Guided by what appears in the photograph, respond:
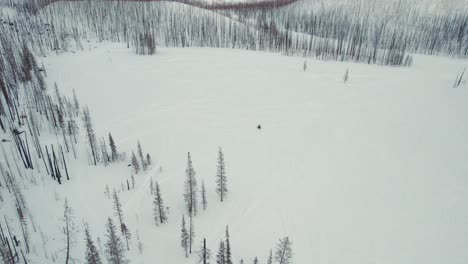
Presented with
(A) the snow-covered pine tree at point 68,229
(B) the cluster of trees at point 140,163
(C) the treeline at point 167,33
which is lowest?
(A) the snow-covered pine tree at point 68,229

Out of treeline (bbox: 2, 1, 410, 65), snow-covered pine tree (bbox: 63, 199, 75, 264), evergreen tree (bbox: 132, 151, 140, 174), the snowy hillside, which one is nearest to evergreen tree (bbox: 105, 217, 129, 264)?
the snowy hillside

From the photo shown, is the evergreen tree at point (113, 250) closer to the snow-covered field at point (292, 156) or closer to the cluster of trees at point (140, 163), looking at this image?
the snow-covered field at point (292, 156)

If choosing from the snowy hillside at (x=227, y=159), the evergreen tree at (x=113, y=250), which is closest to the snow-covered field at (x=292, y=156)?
the snowy hillside at (x=227, y=159)

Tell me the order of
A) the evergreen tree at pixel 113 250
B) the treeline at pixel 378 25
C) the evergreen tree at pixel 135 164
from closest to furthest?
1. the evergreen tree at pixel 113 250
2. the evergreen tree at pixel 135 164
3. the treeline at pixel 378 25

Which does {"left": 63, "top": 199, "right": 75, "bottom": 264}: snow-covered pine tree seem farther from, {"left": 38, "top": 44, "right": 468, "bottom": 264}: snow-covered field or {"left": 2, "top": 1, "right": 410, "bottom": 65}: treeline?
{"left": 2, "top": 1, "right": 410, "bottom": 65}: treeline

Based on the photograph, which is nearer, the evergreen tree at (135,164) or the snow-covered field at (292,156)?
the snow-covered field at (292,156)

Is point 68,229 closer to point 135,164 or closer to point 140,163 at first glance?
point 135,164

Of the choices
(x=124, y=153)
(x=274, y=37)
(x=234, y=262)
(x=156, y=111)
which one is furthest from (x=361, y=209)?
(x=274, y=37)

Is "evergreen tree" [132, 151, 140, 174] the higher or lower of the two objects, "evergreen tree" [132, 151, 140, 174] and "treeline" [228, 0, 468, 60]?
the lower

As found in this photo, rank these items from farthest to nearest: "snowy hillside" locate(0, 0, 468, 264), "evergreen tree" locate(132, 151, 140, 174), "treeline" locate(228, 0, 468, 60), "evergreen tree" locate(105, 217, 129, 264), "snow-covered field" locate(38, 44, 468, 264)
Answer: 1. "treeline" locate(228, 0, 468, 60)
2. "evergreen tree" locate(132, 151, 140, 174)
3. "snow-covered field" locate(38, 44, 468, 264)
4. "snowy hillside" locate(0, 0, 468, 264)
5. "evergreen tree" locate(105, 217, 129, 264)

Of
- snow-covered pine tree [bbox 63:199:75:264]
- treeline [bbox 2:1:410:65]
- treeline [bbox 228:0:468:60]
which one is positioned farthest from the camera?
treeline [bbox 228:0:468:60]
